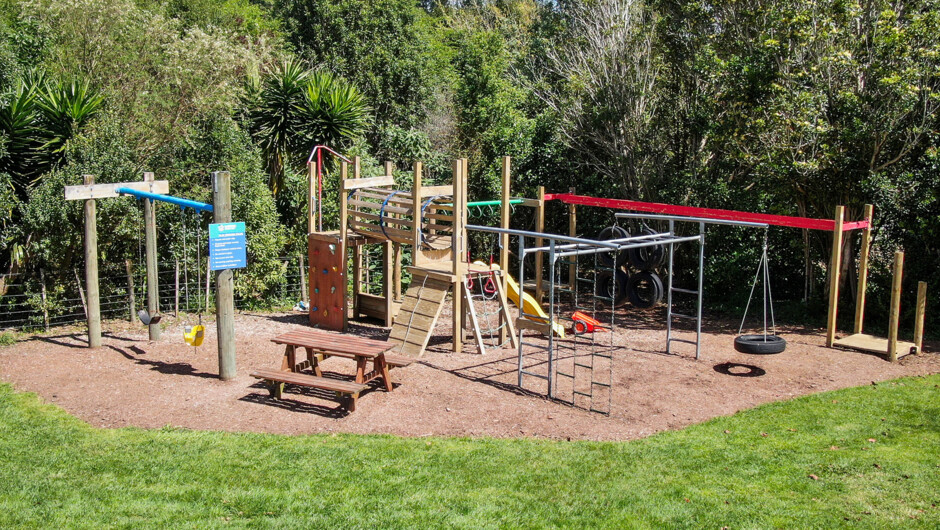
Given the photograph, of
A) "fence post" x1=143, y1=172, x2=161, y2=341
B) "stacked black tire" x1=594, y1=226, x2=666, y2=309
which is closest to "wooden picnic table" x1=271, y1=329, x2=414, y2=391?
"fence post" x1=143, y1=172, x2=161, y2=341

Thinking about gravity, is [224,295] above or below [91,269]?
below

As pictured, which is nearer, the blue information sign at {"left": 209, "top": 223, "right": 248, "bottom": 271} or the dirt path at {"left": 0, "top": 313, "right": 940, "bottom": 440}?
the dirt path at {"left": 0, "top": 313, "right": 940, "bottom": 440}

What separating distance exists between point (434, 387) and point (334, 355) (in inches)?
51.0

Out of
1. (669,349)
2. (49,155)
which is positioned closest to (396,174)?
(49,155)

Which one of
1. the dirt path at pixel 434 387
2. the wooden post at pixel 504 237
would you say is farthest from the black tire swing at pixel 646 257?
the wooden post at pixel 504 237

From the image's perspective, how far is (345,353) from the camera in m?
9.75

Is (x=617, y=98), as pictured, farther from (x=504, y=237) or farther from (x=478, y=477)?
(x=478, y=477)

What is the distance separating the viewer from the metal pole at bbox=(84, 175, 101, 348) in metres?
11.7

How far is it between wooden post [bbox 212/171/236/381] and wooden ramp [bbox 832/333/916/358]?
8597 millimetres

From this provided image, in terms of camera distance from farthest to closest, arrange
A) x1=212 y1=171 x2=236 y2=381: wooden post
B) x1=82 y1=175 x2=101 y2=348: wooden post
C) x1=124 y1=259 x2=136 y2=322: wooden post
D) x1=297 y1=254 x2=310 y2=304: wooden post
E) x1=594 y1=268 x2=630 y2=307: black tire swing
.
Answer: x1=297 y1=254 x2=310 y2=304: wooden post < x1=594 y1=268 x2=630 y2=307: black tire swing < x1=124 y1=259 x2=136 y2=322: wooden post < x1=82 y1=175 x2=101 y2=348: wooden post < x1=212 y1=171 x2=236 y2=381: wooden post

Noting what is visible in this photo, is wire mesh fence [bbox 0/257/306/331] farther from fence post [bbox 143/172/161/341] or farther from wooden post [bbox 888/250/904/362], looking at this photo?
wooden post [bbox 888/250/904/362]

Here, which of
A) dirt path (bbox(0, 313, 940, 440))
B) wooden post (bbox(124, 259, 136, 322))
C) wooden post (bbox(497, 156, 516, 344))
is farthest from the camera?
wooden post (bbox(124, 259, 136, 322))

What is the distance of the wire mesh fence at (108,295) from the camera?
13156 millimetres

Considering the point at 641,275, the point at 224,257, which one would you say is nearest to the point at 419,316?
the point at 224,257
